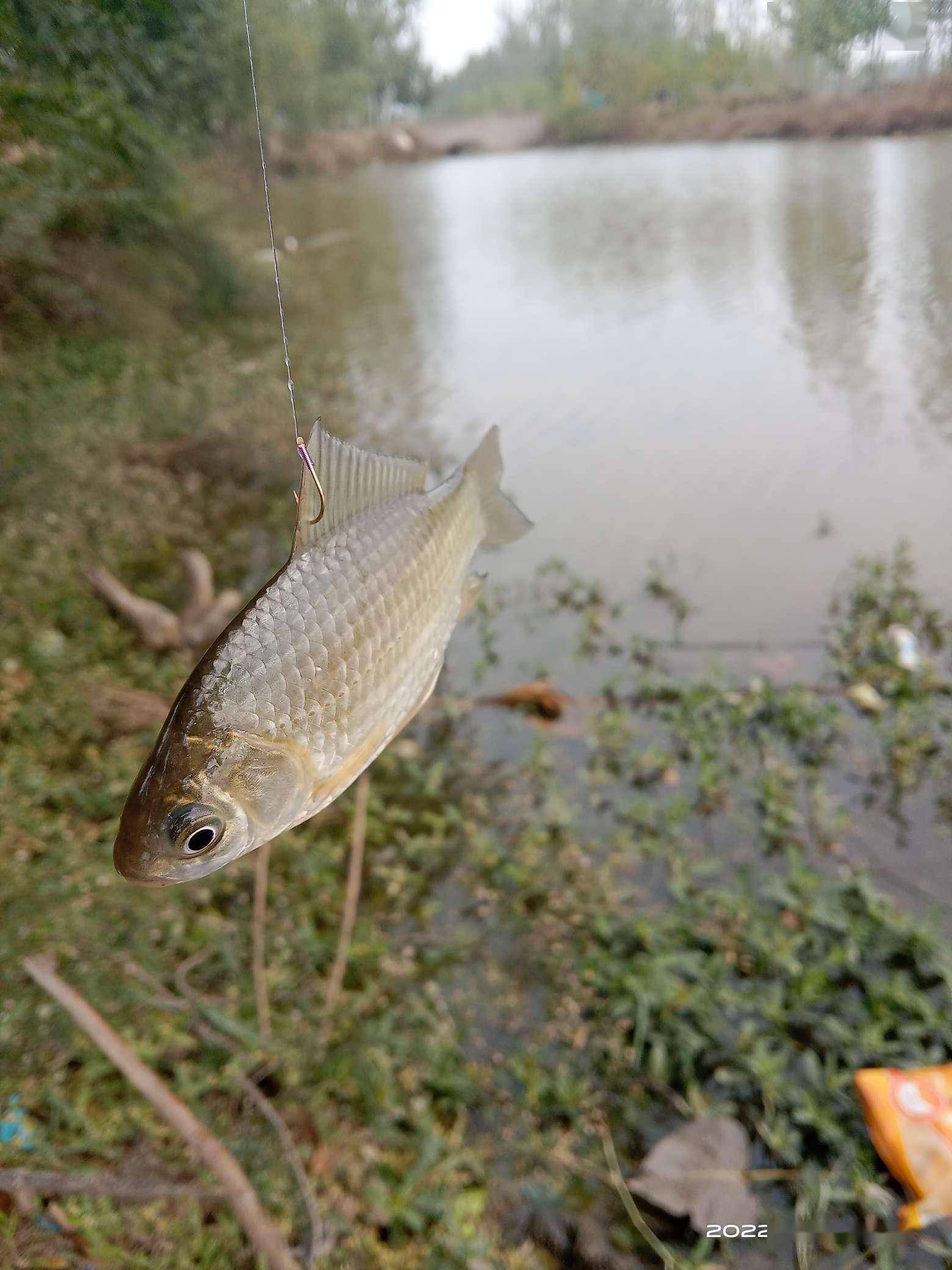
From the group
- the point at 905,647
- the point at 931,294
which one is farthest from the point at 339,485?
the point at 931,294

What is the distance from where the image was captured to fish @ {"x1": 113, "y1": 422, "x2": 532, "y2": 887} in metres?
0.44

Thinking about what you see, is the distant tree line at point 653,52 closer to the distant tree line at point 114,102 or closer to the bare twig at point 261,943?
the distant tree line at point 114,102

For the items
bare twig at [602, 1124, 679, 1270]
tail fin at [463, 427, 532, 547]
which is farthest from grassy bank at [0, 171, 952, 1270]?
tail fin at [463, 427, 532, 547]

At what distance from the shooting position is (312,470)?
0.51 m

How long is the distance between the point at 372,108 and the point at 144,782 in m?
8.04

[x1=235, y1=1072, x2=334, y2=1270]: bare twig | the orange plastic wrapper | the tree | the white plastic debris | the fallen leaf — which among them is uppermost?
Result: the tree

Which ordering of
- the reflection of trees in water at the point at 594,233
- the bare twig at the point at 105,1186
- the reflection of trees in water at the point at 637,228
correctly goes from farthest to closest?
the reflection of trees in water at the point at 594,233, the reflection of trees in water at the point at 637,228, the bare twig at the point at 105,1186

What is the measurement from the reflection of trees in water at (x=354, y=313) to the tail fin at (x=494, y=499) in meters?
3.17

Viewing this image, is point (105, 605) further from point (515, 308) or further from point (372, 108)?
point (372, 108)

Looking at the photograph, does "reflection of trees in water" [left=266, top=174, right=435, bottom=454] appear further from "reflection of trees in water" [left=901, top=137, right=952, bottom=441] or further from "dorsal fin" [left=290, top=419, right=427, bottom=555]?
"dorsal fin" [left=290, top=419, right=427, bottom=555]

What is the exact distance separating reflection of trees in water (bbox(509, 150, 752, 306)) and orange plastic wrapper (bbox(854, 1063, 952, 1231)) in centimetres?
517

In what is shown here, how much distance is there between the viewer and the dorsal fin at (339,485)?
50 cm

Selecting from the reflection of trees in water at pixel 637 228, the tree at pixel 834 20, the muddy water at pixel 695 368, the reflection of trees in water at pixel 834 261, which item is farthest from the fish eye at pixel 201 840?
the reflection of trees in water at pixel 637 228

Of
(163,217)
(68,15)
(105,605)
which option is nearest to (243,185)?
(163,217)
